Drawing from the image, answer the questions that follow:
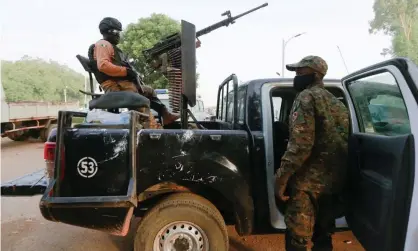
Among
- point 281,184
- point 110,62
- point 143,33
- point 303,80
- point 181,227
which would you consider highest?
point 143,33

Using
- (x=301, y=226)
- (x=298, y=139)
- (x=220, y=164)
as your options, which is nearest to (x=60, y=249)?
(x=220, y=164)

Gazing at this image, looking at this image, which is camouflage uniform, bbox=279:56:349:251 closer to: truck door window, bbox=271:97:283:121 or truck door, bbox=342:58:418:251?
truck door, bbox=342:58:418:251

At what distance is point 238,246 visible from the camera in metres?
3.32

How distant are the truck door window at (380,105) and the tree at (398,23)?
2323cm

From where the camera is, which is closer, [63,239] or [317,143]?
[317,143]

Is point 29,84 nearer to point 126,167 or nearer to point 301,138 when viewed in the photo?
point 126,167

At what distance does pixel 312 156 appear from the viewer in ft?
7.71

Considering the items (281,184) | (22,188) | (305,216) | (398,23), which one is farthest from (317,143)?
(398,23)

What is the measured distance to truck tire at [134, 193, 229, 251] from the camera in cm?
248

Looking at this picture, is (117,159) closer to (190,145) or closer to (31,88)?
(190,145)

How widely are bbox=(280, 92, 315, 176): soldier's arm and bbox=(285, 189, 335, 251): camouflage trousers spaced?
27 centimetres

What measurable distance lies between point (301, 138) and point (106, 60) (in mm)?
2019

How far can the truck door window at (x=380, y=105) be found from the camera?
201 centimetres

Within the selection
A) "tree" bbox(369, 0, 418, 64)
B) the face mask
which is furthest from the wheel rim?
"tree" bbox(369, 0, 418, 64)
